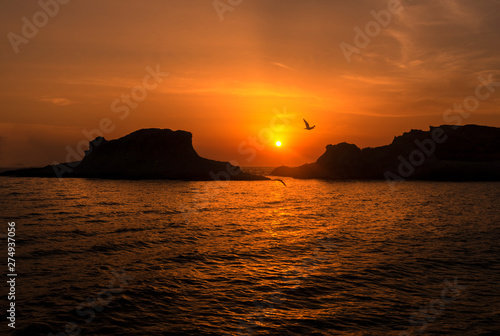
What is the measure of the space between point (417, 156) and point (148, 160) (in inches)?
4977

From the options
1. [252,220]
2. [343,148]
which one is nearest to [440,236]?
[252,220]

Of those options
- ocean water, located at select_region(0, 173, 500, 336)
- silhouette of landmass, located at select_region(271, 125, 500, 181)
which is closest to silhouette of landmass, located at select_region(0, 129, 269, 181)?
silhouette of landmass, located at select_region(271, 125, 500, 181)

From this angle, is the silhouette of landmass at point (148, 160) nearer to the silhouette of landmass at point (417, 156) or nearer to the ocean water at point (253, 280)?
the silhouette of landmass at point (417, 156)

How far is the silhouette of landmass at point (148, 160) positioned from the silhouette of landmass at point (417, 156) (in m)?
45.9

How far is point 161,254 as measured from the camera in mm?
20875

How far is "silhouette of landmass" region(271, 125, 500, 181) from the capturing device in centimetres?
15288

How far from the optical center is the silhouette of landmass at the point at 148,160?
132m

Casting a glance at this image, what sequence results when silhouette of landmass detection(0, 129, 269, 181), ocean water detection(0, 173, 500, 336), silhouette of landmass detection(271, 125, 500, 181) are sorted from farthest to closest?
silhouette of landmass detection(271, 125, 500, 181) → silhouette of landmass detection(0, 129, 269, 181) → ocean water detection(0, 173, 500, 336)

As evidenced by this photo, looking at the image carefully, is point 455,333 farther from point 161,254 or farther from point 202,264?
point 161,254

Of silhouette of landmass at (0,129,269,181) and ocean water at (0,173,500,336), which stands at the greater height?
silhouette of landmass at (0,129,269,181)

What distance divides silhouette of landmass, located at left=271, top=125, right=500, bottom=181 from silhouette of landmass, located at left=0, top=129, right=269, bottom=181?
45.9 metres

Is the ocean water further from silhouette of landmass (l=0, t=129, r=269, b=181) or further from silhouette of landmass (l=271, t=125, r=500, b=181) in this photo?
silhouette of landmass (l=271, t=125, r=500, b=181)

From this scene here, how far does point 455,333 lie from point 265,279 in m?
7.95

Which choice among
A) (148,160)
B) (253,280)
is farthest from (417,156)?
(253,280)
